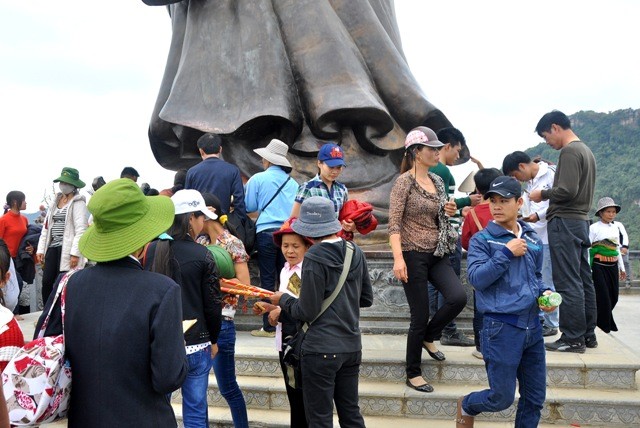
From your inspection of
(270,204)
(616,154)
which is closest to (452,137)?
(270,204)

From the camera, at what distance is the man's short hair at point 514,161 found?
14.6ft

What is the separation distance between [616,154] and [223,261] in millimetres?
26853

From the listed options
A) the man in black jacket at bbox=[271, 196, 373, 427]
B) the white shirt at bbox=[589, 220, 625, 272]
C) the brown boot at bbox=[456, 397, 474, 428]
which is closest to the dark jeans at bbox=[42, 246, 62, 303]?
the man in black jacket at bbox=[271, 196, 373, 427]

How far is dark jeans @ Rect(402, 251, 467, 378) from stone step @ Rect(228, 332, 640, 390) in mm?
201

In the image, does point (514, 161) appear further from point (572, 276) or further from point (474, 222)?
point (572, 276)

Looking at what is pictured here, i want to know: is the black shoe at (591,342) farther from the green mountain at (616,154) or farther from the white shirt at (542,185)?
the green mountain at (616,154)

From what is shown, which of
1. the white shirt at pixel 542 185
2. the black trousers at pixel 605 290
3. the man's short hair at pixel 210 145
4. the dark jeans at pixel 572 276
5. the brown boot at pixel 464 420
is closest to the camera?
the brown boot at pixel 464 420

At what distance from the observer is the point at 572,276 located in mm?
4250

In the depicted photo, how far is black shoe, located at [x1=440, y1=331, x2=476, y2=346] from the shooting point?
4344 mm

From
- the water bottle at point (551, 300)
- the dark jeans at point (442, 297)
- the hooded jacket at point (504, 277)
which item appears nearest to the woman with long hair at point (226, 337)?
the hooded jacket at point (504, 277)

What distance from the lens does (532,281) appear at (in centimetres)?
298

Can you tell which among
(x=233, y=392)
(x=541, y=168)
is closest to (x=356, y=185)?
(x=541, y=168)

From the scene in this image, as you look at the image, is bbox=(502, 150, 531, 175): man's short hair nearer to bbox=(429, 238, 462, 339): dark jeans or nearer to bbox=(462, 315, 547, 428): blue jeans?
bbox=(429, 238, 462, 339): dark jeans

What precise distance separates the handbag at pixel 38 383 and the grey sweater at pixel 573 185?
3.36m
